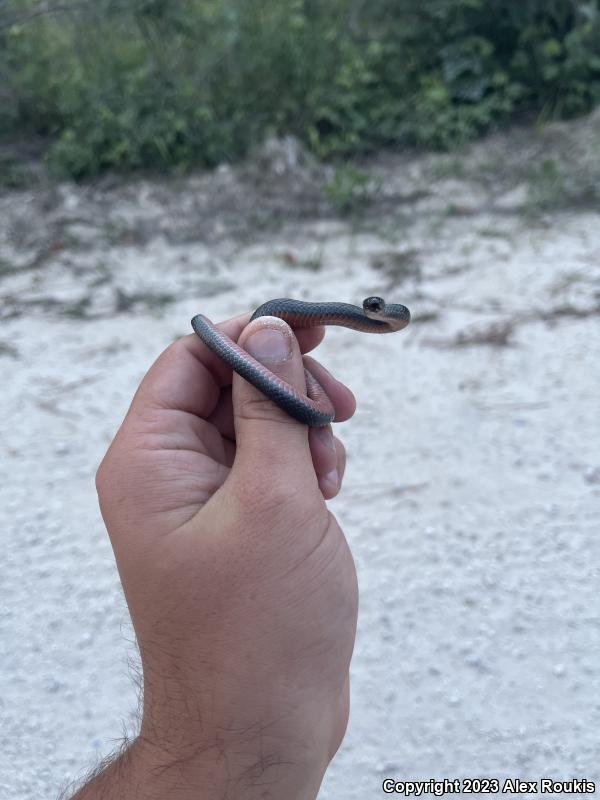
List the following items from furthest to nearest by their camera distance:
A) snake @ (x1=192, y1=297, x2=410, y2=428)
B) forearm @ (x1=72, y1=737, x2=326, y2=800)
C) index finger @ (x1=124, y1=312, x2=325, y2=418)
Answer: index finger @ (x1=124, y1=312, x2=325, y2=418), snake @ (x1=192, y1=297, x2=410, y2=428), forearm @ (x1=72, y1=737, x2=326, y2=800)

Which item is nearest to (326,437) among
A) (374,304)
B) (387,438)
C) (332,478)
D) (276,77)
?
(332,478)

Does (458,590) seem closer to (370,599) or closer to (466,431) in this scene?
(370,599)

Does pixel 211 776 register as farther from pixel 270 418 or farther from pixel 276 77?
pixel 276 77

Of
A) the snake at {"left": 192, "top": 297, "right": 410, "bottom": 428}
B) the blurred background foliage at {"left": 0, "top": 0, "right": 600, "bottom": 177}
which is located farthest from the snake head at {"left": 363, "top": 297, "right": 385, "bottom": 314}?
the blurred background foliage at {"left": 0, "top": 0, "right": 600, "bottom": 177}

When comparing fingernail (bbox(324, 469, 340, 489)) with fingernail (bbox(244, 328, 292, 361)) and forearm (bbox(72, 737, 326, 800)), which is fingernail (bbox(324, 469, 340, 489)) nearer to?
fingernail (bbox(244, 328, 292, 361))

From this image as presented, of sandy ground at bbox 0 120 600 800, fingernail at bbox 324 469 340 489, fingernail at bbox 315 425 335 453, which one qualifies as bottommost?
sandy ground at bbox 0 120 600 800

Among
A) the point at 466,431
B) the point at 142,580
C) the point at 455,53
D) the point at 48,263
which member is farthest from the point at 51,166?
the point at 142,580
